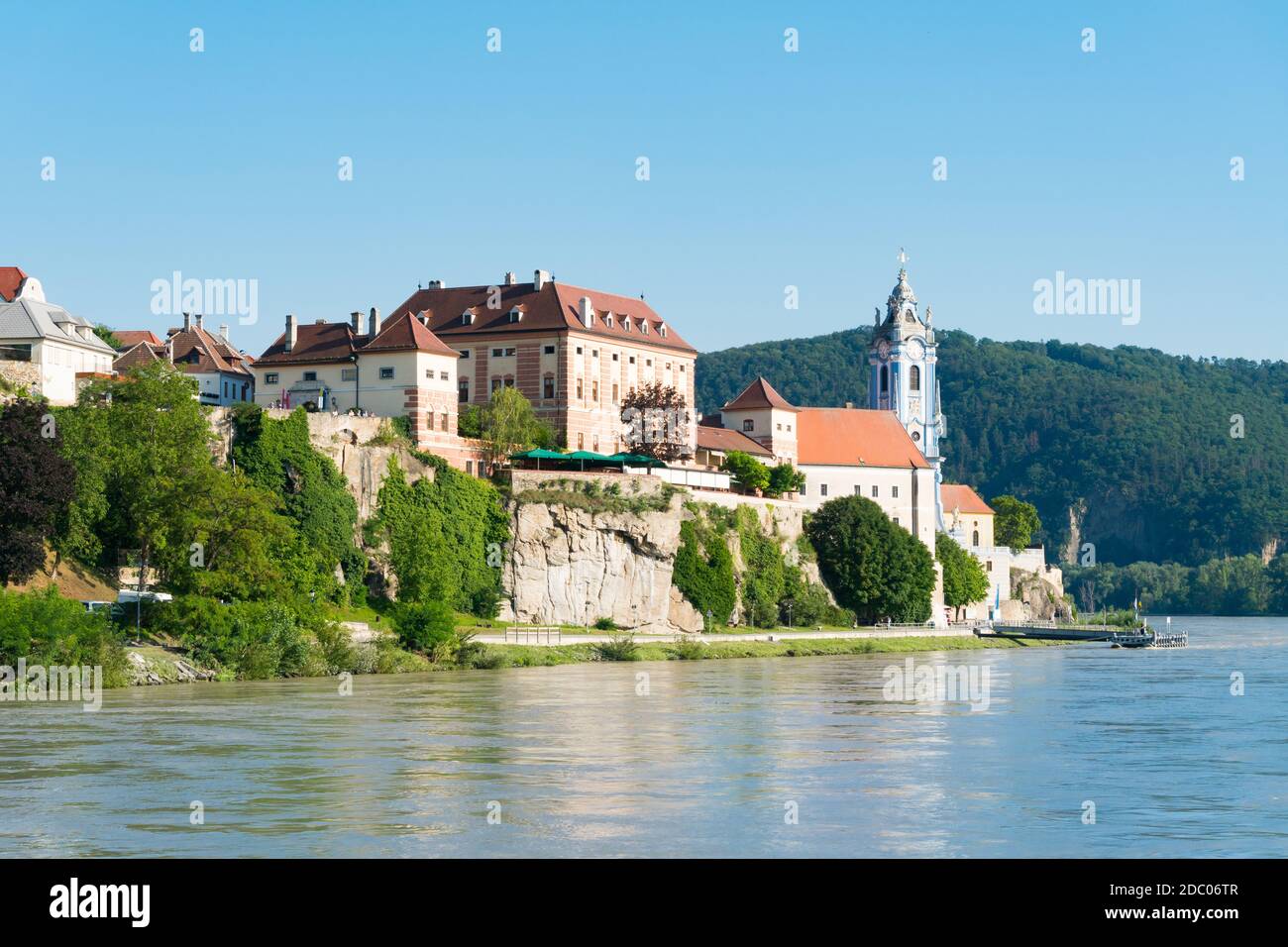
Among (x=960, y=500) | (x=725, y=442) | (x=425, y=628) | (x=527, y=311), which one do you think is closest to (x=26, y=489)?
(x=425, y=628)

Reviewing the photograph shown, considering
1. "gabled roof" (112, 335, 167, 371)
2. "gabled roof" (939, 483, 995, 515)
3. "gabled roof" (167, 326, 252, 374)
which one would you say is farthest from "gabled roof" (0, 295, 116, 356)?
"gabled roof" (939, 483, 995, 515)

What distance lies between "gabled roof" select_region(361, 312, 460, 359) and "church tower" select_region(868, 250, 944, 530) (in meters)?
65.5

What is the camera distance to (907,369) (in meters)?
149

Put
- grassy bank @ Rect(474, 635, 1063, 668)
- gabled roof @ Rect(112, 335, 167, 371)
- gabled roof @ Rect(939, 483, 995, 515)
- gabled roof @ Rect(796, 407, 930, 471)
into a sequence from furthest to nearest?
gabled roof @ Rect(939, 483, 995, 515)
gabled roof @ Rect(796, 407, 930, 471)
gabled roof @ Rect(112, 335, 167, 371)
grassy bank @ Rect(474, 635, 1063, 668)

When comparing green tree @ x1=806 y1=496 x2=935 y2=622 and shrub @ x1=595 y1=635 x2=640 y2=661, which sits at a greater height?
green tree @ x1=806 y1=496 x2=935 y2=622

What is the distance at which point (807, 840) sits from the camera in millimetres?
26938

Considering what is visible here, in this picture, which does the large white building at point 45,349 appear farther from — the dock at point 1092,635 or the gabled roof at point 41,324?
the dock at point 1092,635

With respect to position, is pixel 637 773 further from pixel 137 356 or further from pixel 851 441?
pixel 851 441

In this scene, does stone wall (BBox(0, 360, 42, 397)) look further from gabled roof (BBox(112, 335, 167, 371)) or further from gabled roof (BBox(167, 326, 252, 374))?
gabled roof (BBox(167, 326, 252, 374))

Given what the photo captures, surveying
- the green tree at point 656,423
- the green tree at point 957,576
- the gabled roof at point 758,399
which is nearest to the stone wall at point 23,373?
the green tree at point 656,423

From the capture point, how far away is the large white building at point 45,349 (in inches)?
2995

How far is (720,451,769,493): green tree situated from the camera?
10794cm
